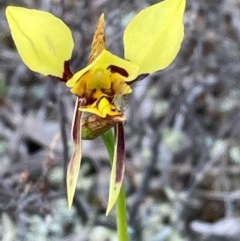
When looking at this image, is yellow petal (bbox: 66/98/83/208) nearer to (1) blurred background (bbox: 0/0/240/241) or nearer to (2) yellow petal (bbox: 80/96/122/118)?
(2) yellow petal (bbox: 80/96/122/118)

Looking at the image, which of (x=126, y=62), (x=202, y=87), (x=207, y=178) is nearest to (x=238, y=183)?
(x=207, y=178)

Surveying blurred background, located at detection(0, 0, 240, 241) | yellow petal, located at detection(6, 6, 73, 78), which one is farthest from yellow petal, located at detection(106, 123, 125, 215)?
blurred background, located at detection(0, 0, 240, 241)

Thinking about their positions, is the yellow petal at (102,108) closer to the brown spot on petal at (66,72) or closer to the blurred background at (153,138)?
the brown spot on petal at (66,72)

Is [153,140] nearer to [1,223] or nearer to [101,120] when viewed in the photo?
[1,223]

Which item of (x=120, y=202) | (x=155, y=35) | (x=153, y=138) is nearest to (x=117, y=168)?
(x=120, y=202)

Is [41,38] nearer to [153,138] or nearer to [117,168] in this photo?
[117,168]

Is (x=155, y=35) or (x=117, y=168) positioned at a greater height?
(x=155, y=35)
